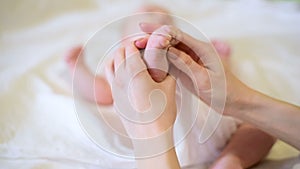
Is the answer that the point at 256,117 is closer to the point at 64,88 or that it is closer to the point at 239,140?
the point at 239,140

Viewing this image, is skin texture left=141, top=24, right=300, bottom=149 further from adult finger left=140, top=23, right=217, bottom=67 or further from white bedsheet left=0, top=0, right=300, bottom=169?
white bedsheet left=0, top=0, right=300, bottom=169

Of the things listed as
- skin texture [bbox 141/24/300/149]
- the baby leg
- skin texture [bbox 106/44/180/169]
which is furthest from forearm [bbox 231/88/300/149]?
the baby leg

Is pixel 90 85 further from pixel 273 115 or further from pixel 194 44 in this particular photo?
pixel 273 115

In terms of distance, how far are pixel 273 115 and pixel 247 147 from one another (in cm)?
11

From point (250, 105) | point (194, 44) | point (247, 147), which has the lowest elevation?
point (247, 147)

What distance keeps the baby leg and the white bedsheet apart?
0.05 meters

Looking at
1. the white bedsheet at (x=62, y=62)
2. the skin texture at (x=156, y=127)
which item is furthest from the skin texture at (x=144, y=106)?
the white bedsheet at (x=62, y=62)

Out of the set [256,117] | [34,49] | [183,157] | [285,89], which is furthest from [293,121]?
[34,49]

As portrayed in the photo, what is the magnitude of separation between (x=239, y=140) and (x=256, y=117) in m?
0.10

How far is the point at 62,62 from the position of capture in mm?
1142

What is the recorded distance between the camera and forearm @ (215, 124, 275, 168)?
77 centimetres

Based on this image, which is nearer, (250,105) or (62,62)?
(250,105)

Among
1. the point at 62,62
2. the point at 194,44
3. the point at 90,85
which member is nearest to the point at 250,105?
the point at 194,44

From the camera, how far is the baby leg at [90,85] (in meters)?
0.90
